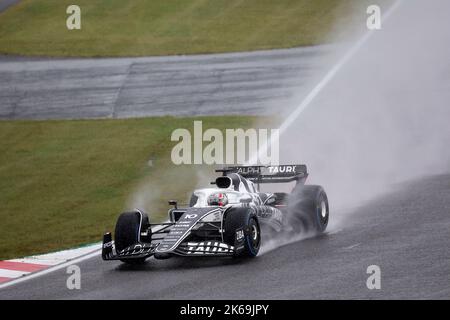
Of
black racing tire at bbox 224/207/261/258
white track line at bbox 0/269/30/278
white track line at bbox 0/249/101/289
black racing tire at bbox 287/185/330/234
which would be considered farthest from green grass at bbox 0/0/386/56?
black racing tire at bbox 224/207/261/258

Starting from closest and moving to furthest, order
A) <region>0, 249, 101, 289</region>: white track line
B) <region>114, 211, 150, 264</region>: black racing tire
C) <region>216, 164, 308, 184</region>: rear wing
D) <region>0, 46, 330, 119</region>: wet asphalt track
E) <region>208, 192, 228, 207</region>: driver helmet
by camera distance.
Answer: <region>0, 249, 101, 289</region>: white track line < <region>114, 211, 150, 264</region>: black racing tire < <region>208, 192, 228, 207</region>: driver helmet < <region>216, 164, 308, 184</region>: rear wing < <region>0, 46, 330, 119</region>: wet asphalt track

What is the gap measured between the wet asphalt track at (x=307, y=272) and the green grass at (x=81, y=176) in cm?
310

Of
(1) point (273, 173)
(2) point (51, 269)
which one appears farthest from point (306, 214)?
(2) point (51, 269)

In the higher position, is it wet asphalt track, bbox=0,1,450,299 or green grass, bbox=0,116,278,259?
green grass, bbox=0,116,278,259

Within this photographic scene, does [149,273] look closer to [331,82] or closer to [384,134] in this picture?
[384,134]

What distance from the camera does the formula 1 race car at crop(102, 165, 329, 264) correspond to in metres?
14.7

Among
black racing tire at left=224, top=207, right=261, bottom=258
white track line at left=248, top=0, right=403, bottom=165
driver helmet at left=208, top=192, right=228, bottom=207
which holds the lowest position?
black racing tire at left=224, top=207, right=261, bottom=258

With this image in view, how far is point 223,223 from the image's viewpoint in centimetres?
A: 1482

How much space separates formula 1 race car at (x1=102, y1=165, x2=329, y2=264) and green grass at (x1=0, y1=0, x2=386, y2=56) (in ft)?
52.3

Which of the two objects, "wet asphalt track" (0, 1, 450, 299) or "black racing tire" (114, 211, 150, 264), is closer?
"wet asphalt track" (0, 1, 450, 299)

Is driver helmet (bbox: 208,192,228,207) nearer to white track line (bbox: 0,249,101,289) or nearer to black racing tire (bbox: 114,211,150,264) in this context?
black racing tire (bbox: 114,211,150,264)

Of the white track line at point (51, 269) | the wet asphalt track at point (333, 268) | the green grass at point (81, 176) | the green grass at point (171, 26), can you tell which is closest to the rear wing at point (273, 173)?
the wet asphalt track at point (333, 268)

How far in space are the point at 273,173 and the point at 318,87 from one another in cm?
1084

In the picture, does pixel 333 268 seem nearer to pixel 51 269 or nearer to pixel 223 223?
→ pixel 223 223
